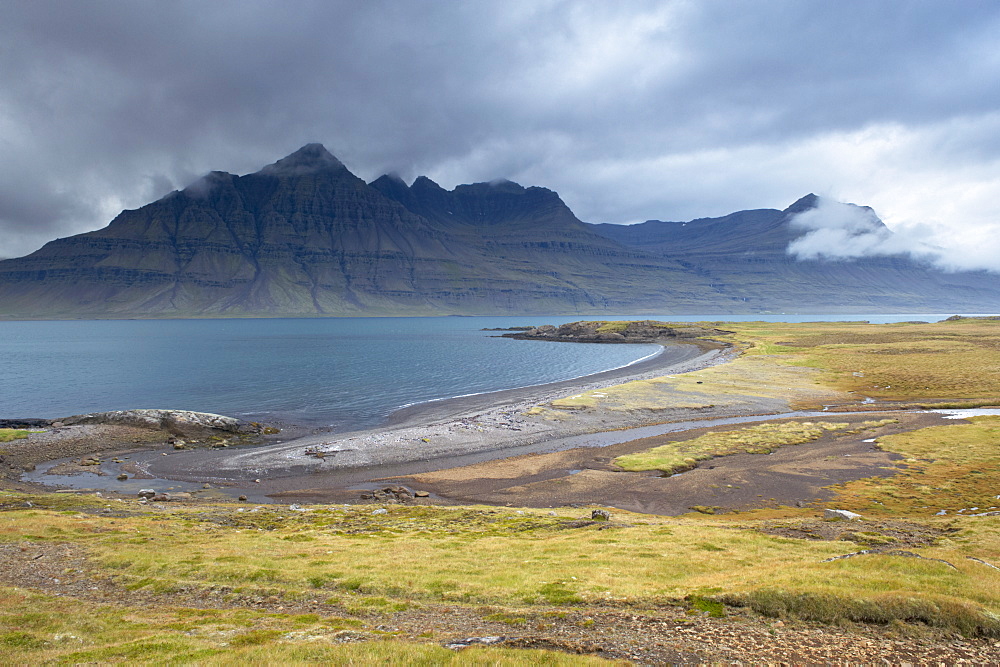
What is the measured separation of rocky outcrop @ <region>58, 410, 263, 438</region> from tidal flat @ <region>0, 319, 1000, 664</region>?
234 inches

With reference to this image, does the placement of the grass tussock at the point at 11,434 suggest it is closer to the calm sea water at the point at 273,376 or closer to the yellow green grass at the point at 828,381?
the calm sea water at the point at 273,376

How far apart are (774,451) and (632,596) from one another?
111 ft

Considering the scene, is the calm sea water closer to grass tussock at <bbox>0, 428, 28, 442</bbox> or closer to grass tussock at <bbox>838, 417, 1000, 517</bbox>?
grass tussock at <bbox>0, 428, 28, 442</bbox>

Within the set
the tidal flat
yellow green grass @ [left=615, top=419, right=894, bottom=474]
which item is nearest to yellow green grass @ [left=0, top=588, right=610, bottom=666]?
the tidal flat

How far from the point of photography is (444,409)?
66.2 m

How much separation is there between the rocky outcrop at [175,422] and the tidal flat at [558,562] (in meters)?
5.95

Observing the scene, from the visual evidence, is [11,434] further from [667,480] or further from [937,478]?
[937,478]

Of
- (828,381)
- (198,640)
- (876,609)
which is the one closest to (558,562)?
(876,609)

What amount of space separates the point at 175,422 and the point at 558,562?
48.5 m

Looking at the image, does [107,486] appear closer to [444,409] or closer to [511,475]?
[511,475]

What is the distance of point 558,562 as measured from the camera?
1966cm

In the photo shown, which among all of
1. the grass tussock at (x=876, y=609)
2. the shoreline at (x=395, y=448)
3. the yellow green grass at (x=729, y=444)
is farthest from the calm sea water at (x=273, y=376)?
the grass tussock at (x=876, y=609)

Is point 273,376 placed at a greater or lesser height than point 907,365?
lesser

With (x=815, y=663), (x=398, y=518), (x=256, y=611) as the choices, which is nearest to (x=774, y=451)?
(x=398, y=518)
